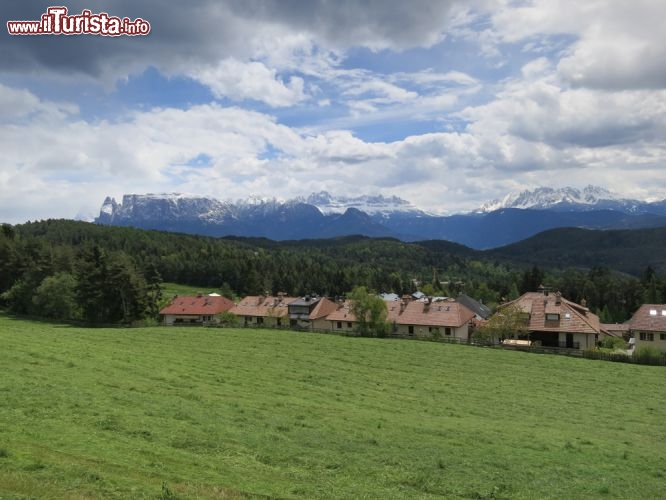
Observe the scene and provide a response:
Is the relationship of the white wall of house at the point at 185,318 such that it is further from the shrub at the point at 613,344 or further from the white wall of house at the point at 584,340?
the shrub at the point at 613,344

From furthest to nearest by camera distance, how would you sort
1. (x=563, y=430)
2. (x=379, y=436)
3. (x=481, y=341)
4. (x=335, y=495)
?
1. (x=481, y=341)
2. (x=563, y=430)
3. (x=379, y=436)
4. (x=335, y=495)

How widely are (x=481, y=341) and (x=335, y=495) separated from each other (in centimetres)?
5987

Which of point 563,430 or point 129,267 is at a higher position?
point 129,267

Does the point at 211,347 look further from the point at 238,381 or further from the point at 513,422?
the point at 513,422

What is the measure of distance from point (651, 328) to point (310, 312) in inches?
2484

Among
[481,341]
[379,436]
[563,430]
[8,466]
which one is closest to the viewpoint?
[8,466]

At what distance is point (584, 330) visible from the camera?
235 ft

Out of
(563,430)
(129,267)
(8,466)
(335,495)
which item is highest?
(129,267)

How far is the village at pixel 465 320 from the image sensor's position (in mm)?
71938

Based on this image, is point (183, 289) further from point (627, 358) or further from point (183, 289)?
point (627, 358)

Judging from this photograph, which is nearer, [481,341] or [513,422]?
[513,422]

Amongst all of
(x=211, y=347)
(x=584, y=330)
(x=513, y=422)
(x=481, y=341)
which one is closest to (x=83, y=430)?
(x=513, y=422)

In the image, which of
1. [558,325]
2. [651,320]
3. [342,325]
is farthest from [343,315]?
[651,320]

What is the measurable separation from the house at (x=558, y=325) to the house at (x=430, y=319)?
30.1 feet
